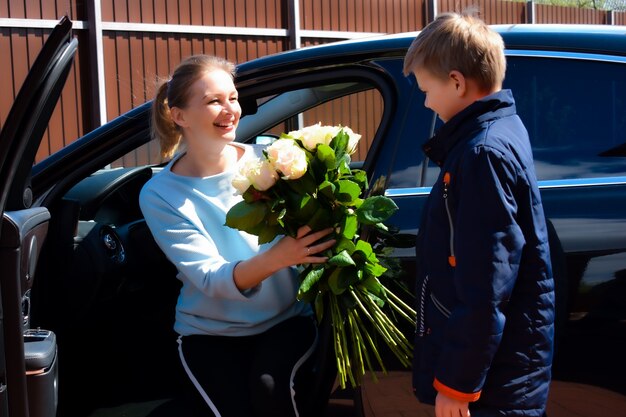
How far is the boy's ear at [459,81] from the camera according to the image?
1.77 meters

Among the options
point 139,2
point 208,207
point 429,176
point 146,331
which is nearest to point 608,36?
point 429,176

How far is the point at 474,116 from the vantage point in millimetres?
1761

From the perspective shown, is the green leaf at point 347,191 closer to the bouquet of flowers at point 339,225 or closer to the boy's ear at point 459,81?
the bouquet of flowers at point 339,225

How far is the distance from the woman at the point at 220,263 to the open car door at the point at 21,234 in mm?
500

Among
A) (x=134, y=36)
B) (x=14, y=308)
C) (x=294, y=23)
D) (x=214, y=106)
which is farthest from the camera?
(x=294, y=23)

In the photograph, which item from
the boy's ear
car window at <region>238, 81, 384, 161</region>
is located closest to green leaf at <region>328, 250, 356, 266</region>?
the boy's ear

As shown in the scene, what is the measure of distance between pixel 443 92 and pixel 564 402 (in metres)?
0.85

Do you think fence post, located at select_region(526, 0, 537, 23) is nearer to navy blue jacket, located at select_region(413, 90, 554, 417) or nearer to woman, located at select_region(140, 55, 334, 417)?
woman, located at select_region(140, 55, 334, 417)

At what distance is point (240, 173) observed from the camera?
2.16 meters

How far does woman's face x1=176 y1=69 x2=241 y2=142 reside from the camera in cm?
249

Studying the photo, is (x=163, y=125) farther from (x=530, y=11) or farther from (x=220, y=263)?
(x=530, y=11)

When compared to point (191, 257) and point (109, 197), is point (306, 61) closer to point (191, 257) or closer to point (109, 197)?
point (191, 257)

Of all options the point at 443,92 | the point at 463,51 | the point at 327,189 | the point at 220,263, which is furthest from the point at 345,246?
the point at 463,51

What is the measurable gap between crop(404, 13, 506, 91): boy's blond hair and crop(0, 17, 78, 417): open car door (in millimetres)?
859
